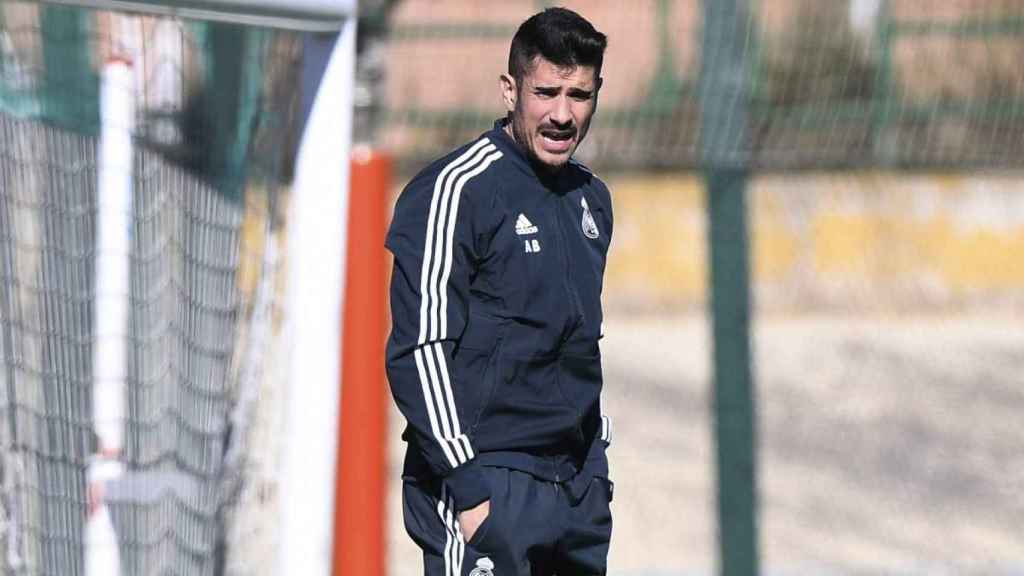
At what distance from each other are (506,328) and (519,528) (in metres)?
0.36

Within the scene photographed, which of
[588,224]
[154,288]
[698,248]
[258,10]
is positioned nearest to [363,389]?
[154,288]

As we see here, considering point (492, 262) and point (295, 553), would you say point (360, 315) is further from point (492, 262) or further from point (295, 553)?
point (492, 262)

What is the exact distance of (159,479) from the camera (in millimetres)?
4020

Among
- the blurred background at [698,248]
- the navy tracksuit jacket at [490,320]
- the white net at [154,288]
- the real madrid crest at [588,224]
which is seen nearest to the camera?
the navy tracksuit jacket at [490,320]

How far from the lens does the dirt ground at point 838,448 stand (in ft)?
23.3

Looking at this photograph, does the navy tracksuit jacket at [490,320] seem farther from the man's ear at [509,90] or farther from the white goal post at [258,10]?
the white goal post at [258,10]

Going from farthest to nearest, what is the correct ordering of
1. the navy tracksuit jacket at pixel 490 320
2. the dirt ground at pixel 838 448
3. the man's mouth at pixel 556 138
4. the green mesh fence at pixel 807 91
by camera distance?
the dirt ground at pixel 838 448
the green mesh fence at pixel 807 91
the man's mouth at pixel 556 138
the navy tracksuit jacket at pixel 490 320

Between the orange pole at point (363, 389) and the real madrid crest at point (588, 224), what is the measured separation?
1.30 meters

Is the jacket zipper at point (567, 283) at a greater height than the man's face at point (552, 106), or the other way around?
the man's face at point (552, 106)

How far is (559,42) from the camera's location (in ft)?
10.4

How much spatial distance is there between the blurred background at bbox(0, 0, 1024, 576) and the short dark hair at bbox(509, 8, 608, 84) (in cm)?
107

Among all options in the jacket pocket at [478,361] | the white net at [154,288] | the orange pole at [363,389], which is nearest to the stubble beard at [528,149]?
the jacket pocket at [478,361]

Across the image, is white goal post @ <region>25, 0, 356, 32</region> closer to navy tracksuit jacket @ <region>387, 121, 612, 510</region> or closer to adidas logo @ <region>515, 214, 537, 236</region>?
navy tracksuit jacket @ <region>387, 121, 612, 510</region>

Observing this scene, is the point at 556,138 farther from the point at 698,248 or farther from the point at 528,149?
the point at 698,248
